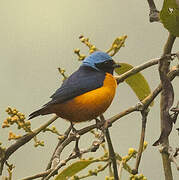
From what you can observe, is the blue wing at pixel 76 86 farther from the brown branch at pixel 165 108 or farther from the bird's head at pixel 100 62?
the brown branch at pixel 165 108

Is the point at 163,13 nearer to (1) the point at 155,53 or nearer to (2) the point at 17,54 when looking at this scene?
(1) the point at 155,53

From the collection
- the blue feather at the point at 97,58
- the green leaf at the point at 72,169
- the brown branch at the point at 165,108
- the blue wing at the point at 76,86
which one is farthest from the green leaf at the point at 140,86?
the brown branch at the point at 165,108

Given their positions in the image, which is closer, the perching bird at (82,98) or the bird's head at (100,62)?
the perching bird at (82,98)

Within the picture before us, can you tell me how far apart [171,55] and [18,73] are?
3579 millimetres

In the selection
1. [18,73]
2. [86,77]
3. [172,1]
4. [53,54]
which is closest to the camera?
[172,1]

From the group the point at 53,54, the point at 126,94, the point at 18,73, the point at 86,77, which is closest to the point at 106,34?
the point at 53,54

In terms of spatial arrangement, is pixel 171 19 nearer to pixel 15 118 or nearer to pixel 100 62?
pixel 15 118

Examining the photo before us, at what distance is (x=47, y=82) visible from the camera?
5.05 metres

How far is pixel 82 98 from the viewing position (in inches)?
104

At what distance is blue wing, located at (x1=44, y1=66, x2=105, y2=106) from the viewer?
8.80ft

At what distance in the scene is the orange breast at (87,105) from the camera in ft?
8.48

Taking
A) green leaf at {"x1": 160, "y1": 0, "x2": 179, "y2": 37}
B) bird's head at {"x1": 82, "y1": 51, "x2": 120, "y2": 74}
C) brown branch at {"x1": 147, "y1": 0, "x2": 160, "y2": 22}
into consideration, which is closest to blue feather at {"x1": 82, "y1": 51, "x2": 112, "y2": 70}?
bird's head at {"x1": 82, "y1": 51, "x2": 120, "y2": 74}

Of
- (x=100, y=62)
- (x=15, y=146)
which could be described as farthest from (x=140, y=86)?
(x=15, y=146)

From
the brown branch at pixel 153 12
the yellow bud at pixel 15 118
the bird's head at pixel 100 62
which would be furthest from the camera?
the bird's head at pixel 100 62
